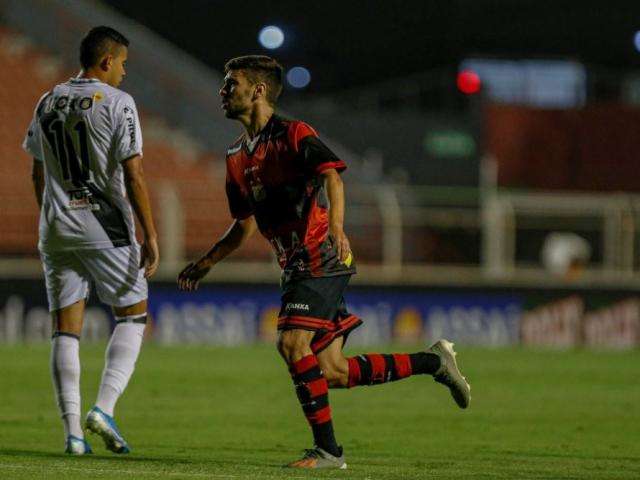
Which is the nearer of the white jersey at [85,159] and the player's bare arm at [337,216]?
the player's bare arm at [337,216]

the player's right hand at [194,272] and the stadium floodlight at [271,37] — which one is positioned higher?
the stadium floodlight at [271,37]

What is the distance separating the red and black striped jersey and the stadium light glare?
33123 mm

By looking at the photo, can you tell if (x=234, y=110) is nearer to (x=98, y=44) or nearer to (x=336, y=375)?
(x=98, y=44)

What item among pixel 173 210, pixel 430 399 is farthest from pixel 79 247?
pixel 173 210

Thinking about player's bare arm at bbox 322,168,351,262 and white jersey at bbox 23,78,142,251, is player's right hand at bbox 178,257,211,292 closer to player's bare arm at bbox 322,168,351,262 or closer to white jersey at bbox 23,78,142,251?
white jersey at bbox 23,78,142,251

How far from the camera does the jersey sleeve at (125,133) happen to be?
25.3ft

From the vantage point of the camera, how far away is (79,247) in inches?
310

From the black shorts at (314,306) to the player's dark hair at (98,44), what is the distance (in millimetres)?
1566

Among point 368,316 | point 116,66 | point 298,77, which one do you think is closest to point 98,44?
point 116,66

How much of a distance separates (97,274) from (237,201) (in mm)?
841

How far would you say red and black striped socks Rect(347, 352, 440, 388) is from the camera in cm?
778

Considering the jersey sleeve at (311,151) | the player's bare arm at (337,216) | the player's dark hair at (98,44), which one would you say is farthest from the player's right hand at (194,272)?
the player's dark hair at (98,44)

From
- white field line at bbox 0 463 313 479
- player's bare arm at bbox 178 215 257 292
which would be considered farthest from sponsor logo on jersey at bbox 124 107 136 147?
white field line at bbox 0 463 313 479

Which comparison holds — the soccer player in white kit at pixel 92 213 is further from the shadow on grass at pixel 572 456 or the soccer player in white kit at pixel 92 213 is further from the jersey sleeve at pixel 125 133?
the shadow on grass at pixel 572 456
